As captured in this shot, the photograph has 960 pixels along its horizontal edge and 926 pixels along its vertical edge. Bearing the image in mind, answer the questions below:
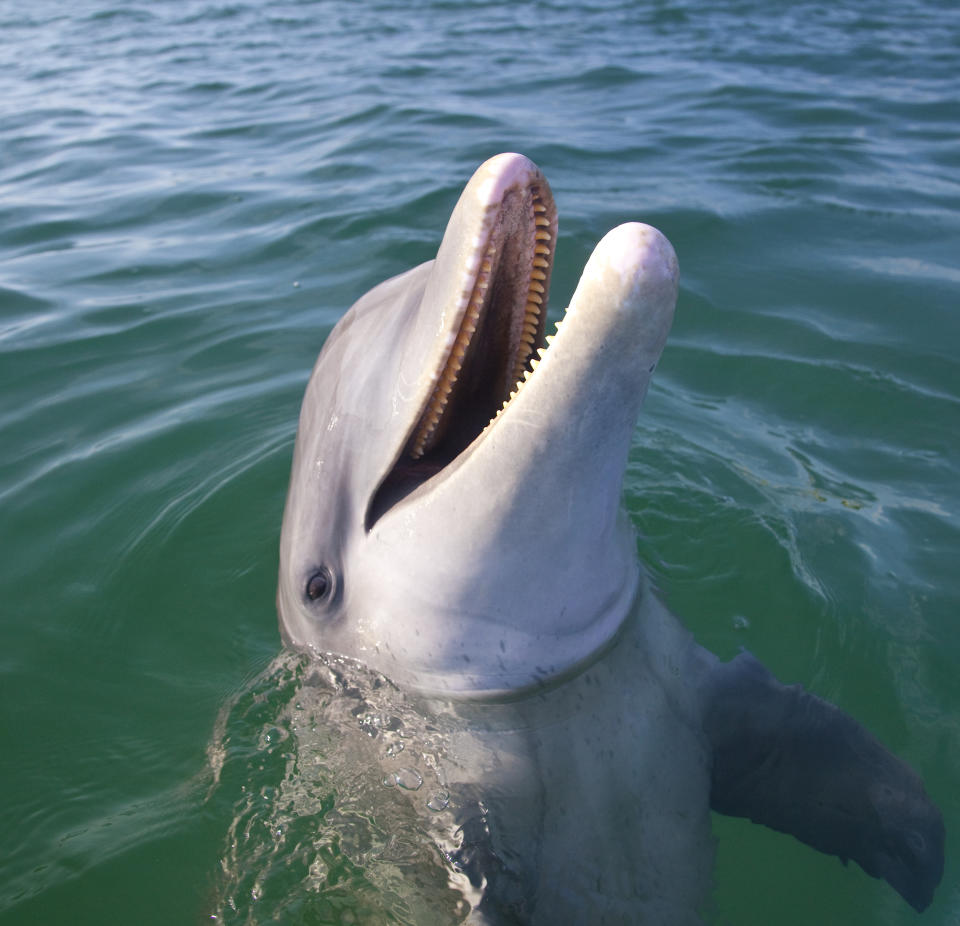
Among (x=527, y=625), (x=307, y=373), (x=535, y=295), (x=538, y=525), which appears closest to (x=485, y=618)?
(x=527, y=625)

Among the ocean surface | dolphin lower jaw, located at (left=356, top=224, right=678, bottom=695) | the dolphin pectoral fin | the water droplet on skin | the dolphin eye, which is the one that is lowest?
the ocean surface

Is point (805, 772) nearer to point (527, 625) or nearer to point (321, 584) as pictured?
point (527, 625)

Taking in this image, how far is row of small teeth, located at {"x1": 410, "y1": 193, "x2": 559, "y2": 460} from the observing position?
3.37 m

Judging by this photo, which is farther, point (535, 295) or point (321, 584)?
point (321, 584)

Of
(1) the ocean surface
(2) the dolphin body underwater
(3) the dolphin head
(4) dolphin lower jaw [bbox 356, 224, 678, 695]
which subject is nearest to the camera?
(4) dolphin lower jaw [bbox 356, 224, 678, 695]

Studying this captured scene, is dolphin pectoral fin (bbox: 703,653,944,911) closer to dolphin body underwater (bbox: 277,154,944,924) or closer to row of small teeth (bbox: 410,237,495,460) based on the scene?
dolphin body underwater (bbox: 277,154,944,924)

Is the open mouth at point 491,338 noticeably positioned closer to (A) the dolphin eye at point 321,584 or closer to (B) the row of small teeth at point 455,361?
(B) the row of small teeth at point 455,361

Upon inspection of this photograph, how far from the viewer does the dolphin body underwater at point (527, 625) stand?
3.33m

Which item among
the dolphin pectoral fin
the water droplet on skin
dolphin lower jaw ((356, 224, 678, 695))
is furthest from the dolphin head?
the dolphin pectoral fin

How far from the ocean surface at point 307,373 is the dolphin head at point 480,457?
→ 1.00 meters

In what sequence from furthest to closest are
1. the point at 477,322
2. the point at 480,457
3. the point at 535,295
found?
the point at 535,295
the point at 477,322
the point at 480,457

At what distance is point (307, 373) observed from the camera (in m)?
7.39

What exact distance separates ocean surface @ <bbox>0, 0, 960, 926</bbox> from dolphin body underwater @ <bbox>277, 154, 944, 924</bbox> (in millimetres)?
360

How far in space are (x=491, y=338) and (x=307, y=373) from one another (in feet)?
12.7
